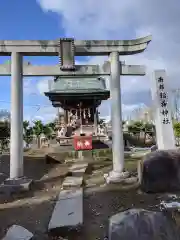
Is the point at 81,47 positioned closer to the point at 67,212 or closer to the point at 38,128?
the point at 67,212

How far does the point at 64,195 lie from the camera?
6.29 meters

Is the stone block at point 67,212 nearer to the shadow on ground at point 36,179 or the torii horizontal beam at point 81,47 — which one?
the shadow on ground at point 36,179

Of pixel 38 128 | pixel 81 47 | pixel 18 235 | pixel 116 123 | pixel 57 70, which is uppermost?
pixel 81 47

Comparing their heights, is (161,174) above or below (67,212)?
above

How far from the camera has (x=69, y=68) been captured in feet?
25.5

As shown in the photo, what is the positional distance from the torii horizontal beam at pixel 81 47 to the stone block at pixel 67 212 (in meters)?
5.08

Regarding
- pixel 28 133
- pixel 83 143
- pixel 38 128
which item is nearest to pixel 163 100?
pixel 83 143

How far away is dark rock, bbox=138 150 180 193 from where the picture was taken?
5922 mm

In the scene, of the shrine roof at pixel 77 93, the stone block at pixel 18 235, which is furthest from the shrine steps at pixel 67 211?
the shrine roof at pixel 77 93

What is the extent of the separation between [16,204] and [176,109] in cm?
4598

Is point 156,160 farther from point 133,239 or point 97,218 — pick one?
point 133,239

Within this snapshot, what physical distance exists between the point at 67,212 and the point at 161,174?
282 centimetres

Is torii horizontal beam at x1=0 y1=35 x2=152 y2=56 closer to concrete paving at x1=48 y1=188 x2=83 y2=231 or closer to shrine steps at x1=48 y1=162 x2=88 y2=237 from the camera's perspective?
shrine steps at x1=48 y1=162 x2=88 y2=237

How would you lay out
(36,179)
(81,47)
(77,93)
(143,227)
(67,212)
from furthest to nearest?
(77,93) < (36,179) < (81,47) < (67,212) < (143,227)
